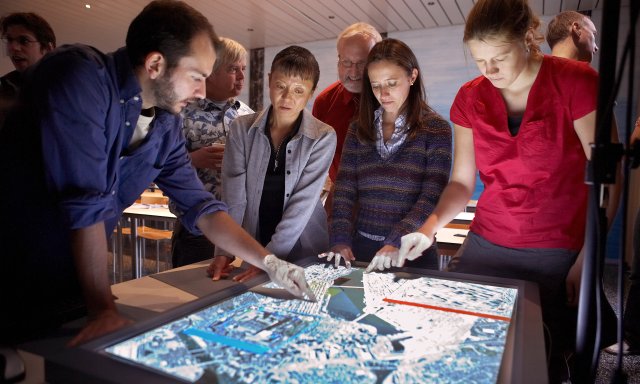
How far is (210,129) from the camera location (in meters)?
1.94

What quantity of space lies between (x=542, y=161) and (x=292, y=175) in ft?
2.39

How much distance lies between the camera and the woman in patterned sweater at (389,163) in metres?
1.45

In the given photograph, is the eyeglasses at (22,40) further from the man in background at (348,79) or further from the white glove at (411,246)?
the white glove at (411,246)

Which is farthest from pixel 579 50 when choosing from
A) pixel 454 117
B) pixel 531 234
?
pixel 531 234

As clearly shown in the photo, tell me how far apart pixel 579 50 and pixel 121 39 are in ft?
20.3

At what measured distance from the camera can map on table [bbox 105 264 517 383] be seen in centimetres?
63

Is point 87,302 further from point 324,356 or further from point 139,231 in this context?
point 139,231

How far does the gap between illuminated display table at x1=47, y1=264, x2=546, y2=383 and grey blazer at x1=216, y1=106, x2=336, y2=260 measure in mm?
489

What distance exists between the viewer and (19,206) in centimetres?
91

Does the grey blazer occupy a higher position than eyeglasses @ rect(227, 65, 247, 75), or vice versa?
eyeglasses @ rect(227, 65, 247, 75)

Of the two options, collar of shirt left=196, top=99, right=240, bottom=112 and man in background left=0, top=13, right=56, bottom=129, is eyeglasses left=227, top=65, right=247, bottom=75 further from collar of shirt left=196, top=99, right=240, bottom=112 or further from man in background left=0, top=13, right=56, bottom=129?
man in background left=0, top=13, right=56, bottom=129

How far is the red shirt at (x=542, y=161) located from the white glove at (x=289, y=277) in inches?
21.3

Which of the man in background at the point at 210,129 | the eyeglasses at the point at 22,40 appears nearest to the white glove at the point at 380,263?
the man in background at the point at 210,129

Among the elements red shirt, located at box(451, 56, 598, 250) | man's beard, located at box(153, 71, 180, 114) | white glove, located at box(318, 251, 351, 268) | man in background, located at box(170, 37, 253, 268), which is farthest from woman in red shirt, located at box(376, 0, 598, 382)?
man in background, located at box(170, 37, 253, 268)
